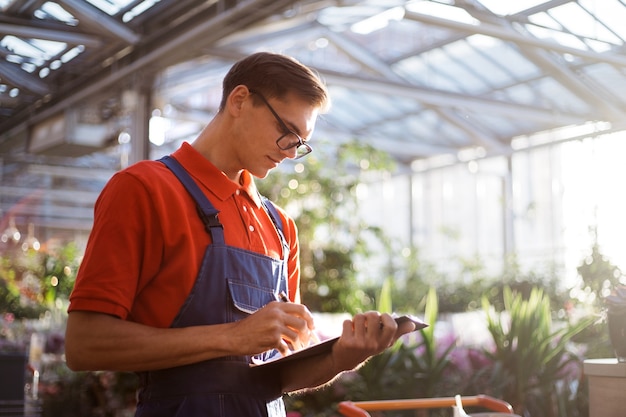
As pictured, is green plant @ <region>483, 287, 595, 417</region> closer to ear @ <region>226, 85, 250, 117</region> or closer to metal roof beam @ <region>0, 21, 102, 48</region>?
ear @ <region>226, 85, 250, 117</region>

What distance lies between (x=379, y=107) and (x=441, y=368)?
10862mm

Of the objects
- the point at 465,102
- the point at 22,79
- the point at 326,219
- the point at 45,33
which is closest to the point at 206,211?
the point at 45,33

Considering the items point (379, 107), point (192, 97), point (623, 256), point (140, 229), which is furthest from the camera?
point (379, 107)

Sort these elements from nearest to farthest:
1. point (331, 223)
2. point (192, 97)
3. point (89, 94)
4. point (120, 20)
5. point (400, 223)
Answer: point (120, 20) → point (331, 223) → point (89, 94) → point (192, 97) → point (400, 223)

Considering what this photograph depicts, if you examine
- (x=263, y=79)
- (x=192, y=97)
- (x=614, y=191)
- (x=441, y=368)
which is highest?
(x=192, y=97)

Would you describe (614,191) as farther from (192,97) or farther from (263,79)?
(192,97)

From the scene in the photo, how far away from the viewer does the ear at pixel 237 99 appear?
1.58m

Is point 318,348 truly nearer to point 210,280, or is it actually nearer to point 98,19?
point 210,280

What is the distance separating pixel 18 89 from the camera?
30.1 ft

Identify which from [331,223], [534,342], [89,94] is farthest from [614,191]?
[89,94]

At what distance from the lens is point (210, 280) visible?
4.78 feet

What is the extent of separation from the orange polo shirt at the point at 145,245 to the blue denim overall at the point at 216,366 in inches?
0.7

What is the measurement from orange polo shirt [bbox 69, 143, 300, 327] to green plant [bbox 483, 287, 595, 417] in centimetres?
294

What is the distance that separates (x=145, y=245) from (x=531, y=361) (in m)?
3.17
